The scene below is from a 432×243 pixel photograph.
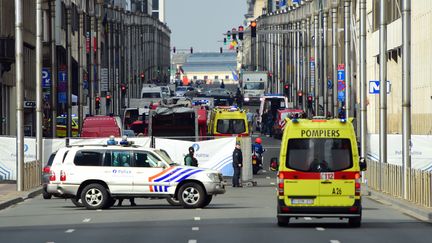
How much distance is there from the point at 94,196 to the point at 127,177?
109 centimetres

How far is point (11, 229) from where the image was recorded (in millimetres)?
30953

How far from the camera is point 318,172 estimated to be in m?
29.7

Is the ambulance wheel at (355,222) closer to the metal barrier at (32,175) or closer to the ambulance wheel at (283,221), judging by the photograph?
the ambulance wheel at (283,221)

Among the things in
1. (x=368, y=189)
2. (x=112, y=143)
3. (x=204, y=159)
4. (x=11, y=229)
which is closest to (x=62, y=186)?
(x=112, y=143)

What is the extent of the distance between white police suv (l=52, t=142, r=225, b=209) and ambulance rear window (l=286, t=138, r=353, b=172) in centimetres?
765

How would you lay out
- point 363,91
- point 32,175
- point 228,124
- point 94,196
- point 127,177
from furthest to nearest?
point 228,124, point 363,91, point 32,175, point 94,196, point 127,177

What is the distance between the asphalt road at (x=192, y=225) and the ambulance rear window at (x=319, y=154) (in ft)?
4.47

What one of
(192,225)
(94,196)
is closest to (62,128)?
(94,196)

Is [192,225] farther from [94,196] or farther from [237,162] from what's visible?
[237,162]

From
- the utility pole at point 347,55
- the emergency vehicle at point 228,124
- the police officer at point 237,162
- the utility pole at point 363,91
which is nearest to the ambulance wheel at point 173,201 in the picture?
the police officer at point 237,162

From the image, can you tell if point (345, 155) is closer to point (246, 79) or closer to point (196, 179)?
point (196, 179)

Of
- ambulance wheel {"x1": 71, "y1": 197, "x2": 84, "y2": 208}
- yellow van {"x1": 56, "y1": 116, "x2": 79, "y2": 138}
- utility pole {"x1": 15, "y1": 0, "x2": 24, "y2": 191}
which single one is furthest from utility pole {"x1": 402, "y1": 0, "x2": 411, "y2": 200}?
yellow van {"x1": 56, "y1": 116, "x2": 79, "y2": 138}

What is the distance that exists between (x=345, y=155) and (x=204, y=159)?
86.5 ft

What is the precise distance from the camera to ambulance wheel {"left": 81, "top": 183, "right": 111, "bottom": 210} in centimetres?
3744
